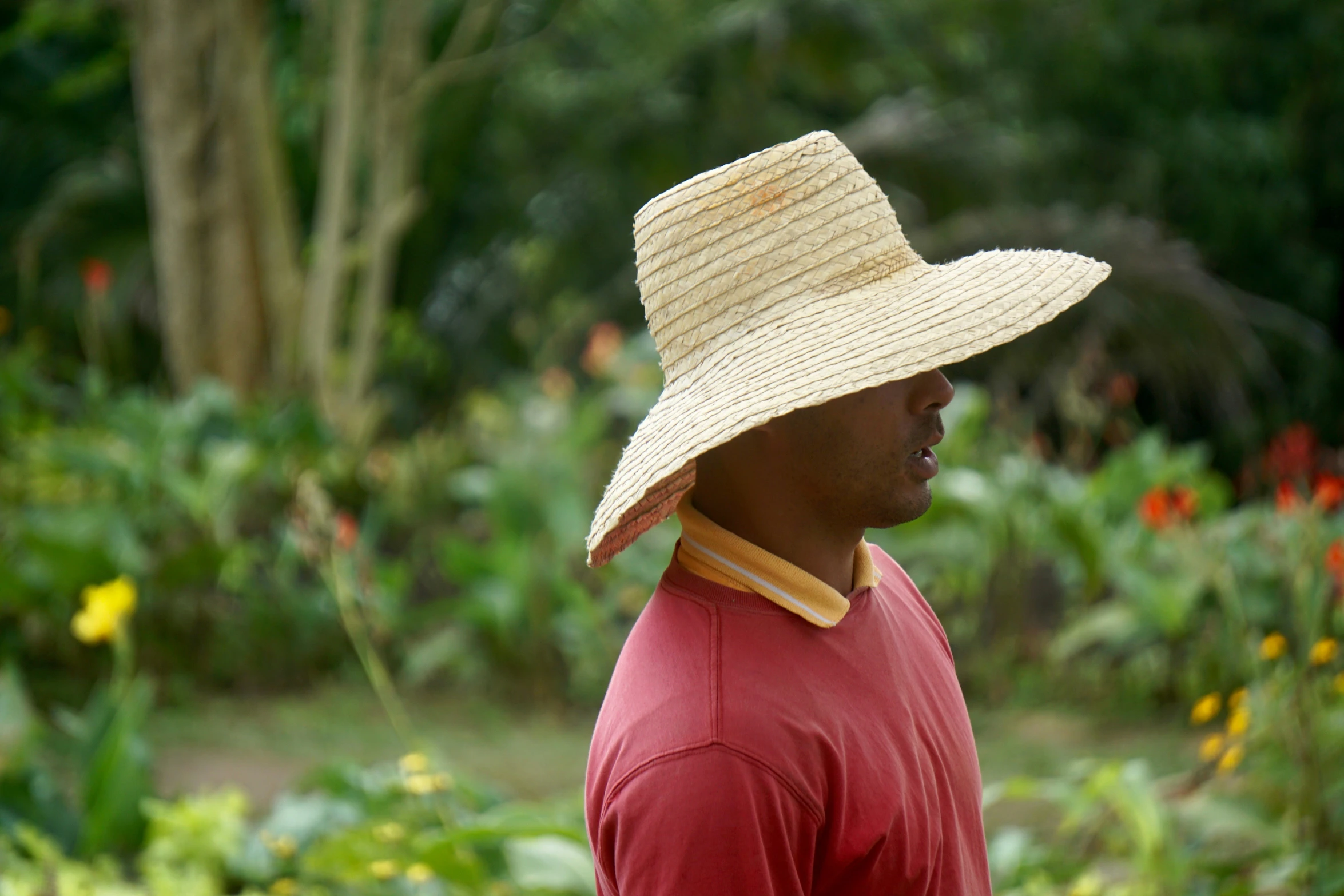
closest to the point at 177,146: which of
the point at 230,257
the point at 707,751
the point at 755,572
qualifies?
the point at 230,257

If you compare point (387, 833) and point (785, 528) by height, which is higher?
point (387, 833)

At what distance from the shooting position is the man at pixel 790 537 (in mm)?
1121

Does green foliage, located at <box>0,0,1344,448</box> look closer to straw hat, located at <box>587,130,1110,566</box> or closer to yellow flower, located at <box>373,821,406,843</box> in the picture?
yellow flower, located at <box>373,821,406,843</box>

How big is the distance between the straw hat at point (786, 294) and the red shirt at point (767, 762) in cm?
16

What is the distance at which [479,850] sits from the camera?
2.76 metres

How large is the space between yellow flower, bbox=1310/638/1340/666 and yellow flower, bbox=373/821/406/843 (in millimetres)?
1824

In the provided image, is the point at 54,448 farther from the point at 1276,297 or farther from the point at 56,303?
the point at 1276,297

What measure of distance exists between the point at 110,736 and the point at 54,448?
2.50m

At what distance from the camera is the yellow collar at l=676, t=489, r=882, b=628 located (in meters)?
1.24

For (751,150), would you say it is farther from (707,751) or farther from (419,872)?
(707,751)

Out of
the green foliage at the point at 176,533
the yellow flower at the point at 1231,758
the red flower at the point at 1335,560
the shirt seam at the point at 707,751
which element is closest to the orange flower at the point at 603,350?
the green foliage at the point at 176,533

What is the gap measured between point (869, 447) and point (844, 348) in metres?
0.10

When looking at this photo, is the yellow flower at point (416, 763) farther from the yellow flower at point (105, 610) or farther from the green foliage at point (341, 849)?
the yellow flower at point (105, 610)

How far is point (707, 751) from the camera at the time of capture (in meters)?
1.11
